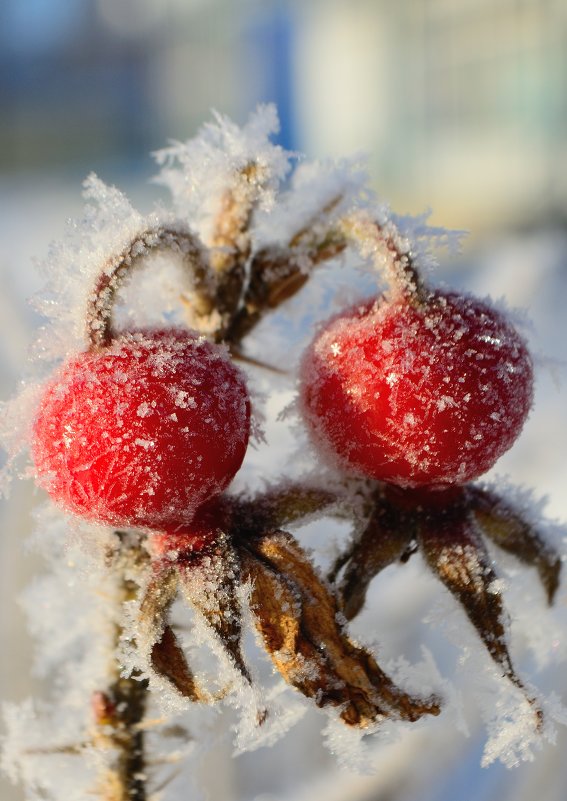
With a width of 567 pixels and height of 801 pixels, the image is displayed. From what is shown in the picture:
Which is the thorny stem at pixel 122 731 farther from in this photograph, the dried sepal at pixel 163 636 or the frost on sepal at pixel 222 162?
the frost on sepal at pixel 222 162

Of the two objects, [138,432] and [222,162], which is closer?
[138,432]

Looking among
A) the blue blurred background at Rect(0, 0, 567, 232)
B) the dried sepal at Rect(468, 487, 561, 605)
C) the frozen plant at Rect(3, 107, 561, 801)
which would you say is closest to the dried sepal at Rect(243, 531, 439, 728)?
the frozen plant at Rect(3, 107, 561, 801)

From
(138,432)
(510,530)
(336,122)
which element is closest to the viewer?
(138,432)

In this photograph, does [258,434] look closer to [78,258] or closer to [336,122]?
[78,258]

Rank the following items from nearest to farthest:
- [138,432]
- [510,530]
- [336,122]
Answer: [138,432]
[510,530]
[336,122]

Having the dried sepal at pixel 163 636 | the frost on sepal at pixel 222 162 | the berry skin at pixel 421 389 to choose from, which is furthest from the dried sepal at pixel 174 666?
the frost on sepal at pixel 222 162

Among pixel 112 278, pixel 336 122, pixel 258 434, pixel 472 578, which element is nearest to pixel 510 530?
pixel 472 578
